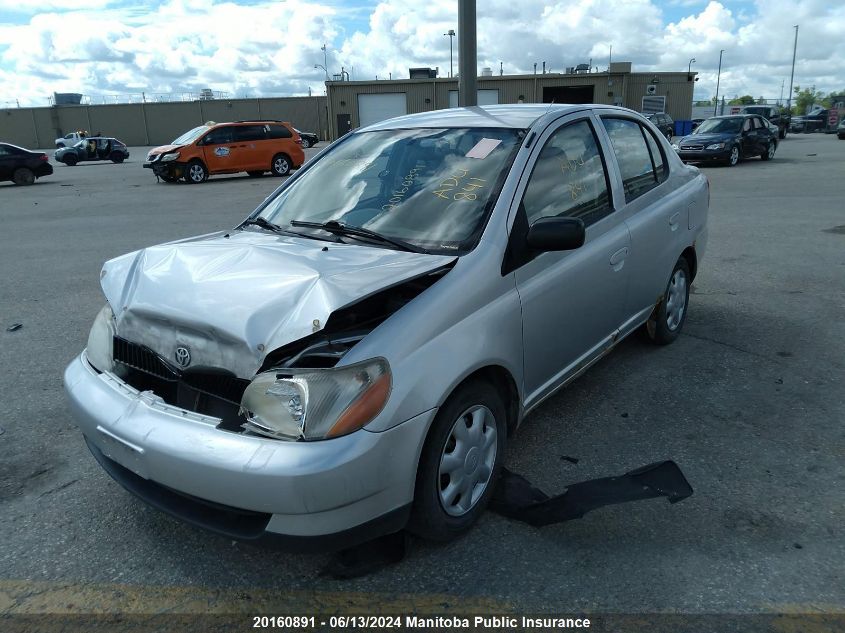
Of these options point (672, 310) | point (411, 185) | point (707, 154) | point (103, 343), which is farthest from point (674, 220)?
point (707, 154)

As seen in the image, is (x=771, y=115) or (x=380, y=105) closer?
(x=771, y=115)

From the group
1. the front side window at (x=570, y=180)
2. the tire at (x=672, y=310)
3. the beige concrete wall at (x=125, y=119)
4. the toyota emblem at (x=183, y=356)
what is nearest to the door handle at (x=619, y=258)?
the front side window at (x=570, y=180)

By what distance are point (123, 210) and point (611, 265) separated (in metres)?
13.5

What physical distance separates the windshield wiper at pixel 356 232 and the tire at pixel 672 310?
242 cm

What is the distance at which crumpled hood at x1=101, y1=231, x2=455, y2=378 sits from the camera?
2.52m

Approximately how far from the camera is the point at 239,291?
269cm

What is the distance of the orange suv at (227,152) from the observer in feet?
70.7

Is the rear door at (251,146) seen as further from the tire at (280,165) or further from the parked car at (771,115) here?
the parked car at (771,115)

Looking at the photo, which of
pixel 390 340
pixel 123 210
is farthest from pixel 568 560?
pixel 123 210

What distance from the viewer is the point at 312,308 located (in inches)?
99.3

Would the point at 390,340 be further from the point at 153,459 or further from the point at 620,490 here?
the point at 620,490

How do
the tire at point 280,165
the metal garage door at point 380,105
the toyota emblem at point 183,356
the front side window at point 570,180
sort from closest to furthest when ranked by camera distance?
the toyota emblem at point 183,356 → the front side window at point 570,180 → the tire at point 280,165 → the metal garage door at point 380,105

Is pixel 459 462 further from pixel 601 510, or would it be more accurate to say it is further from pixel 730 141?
pixel 730 141

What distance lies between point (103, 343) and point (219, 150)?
67.0 ft
